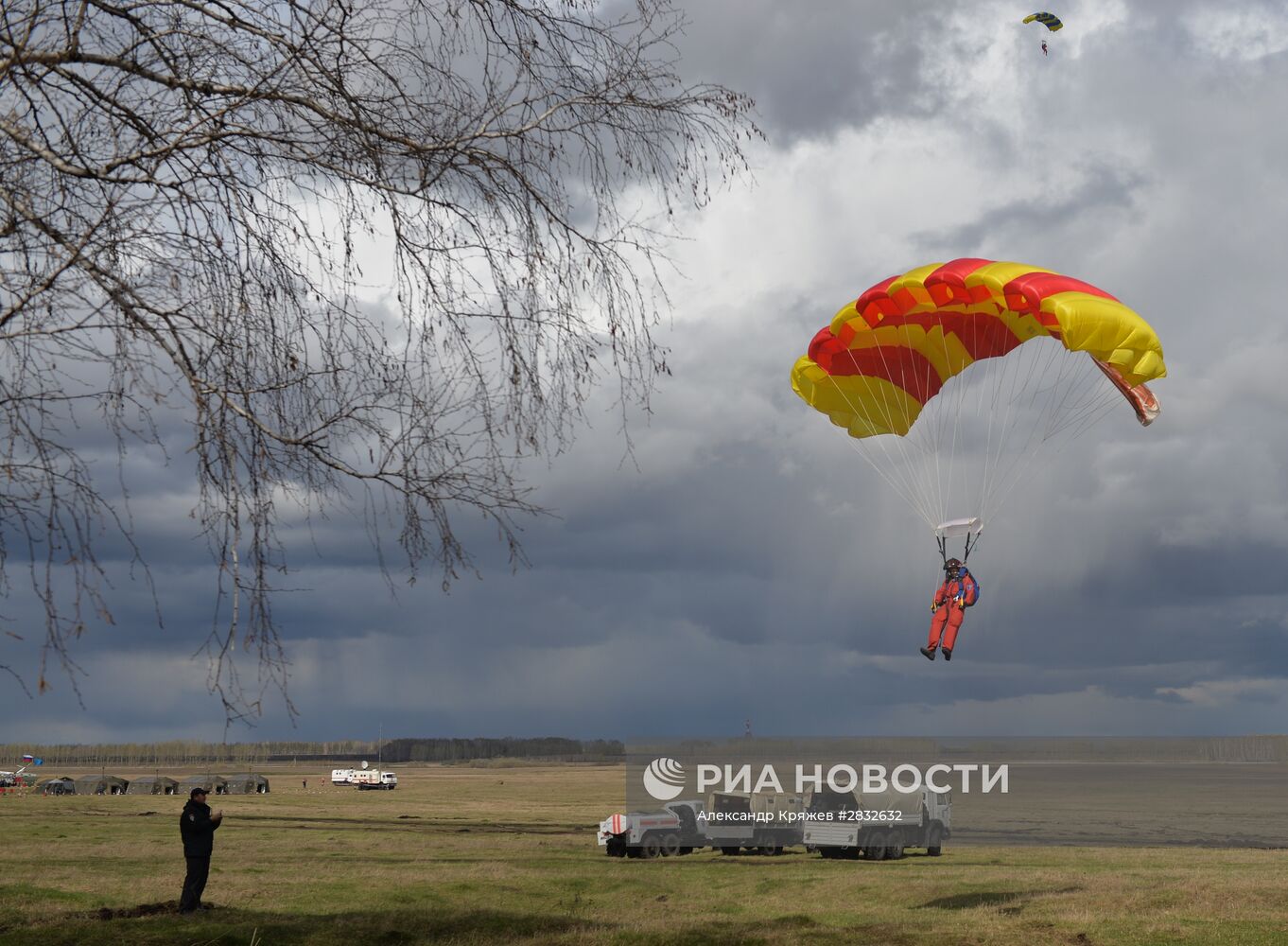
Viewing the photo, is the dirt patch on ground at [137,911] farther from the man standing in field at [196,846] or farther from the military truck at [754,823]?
the military truck at [754,823]

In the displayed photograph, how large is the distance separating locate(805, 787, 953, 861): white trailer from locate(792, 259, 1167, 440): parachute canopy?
1119 centimetres

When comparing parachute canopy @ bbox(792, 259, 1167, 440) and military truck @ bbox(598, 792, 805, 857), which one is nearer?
parachute canopy @ bbox(792, 259, 1167, 440)

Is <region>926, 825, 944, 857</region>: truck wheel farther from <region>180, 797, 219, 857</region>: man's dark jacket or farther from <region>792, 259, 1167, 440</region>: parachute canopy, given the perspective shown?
<region>180, 797, 219, 857</region>: man's dark jacket

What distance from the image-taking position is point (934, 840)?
3172cm

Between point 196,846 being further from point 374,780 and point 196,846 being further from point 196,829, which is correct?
point 374,780

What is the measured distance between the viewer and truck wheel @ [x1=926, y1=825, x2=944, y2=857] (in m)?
31.6

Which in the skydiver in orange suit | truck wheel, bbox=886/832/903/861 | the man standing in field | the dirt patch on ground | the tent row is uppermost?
the skydiver in orange suit

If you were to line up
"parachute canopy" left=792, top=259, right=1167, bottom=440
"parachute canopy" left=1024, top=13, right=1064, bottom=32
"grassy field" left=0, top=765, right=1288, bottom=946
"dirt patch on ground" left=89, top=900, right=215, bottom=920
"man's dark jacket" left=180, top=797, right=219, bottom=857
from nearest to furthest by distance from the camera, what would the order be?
"dirt patch on ground" left=89, top=900, right=215, bottom=920, "grassy field" left=0, top=765, right=1288, bottom=946, "man's dark jacket" left=180, top=797, right=219, bottom=857, "parachute canopy" left=792, top=259, right=1167, bottom=440, "parachute canopy" left=1024, top=13, right=1064, bottom=32

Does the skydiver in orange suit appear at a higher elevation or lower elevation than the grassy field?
higher

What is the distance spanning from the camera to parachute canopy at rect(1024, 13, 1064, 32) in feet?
91.6

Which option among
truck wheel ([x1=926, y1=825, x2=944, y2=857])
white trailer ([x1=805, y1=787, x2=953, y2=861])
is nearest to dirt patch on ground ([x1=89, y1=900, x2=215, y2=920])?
white trailer ([x1=805, y1=787, x2=953, y2=861])

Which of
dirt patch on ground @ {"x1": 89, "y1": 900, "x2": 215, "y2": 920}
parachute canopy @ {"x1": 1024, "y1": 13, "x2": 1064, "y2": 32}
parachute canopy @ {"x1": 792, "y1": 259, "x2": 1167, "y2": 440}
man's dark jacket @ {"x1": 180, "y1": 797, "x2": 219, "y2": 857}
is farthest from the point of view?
parachute canopy @ {"x1": 1024, "y1": 13, "x2": 1064, "y2": 32}

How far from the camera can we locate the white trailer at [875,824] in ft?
102

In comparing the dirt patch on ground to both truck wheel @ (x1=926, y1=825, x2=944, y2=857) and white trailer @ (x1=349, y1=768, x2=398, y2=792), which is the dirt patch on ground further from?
white trailer @ (x1=349, y1=768, x2=398, y2=792)
